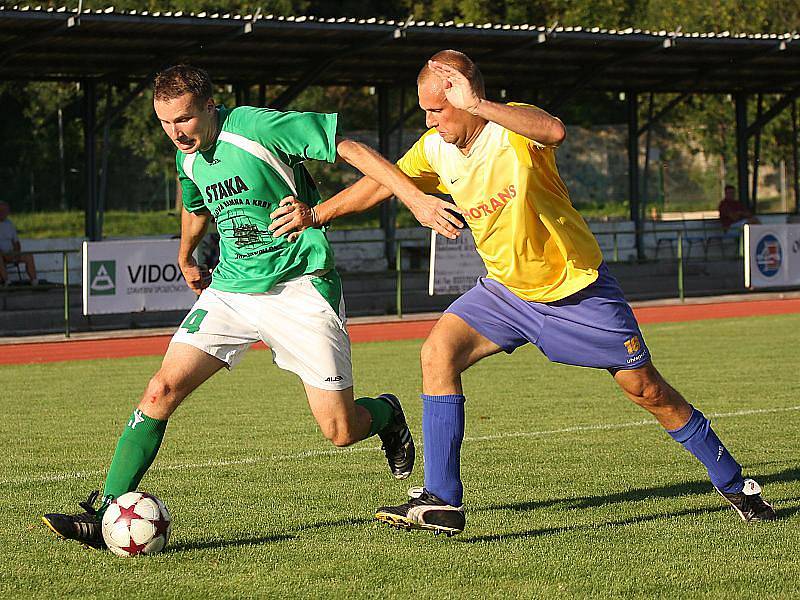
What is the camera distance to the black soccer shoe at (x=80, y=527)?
18.8 feet

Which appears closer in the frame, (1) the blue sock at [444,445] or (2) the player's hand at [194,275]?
(1) the blue sock at [444,445]

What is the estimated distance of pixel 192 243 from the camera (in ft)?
22.2

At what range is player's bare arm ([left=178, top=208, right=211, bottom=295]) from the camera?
21.8 feet

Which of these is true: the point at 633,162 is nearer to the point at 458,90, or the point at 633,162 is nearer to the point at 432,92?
the point at 432,92

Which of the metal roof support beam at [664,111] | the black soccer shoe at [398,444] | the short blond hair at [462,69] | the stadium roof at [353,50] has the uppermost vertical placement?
the stadium roof at [353,50]

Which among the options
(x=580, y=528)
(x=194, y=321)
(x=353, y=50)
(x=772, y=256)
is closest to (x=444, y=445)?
(x=580, y=528)

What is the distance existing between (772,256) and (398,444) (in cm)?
1808

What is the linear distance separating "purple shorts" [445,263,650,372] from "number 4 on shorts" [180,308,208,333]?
3.83 feet

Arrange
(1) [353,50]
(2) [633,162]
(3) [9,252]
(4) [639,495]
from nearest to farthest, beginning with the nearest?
(4) [639,495], (3) [9,252], (1) [353,50], (2) [633,162]

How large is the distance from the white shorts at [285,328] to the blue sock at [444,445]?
47 cm

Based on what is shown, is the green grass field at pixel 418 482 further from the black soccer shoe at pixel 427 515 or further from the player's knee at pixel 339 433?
the player's knee at pixel 339 433

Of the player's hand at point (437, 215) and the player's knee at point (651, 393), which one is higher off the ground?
the player's hand at point (437, 215)

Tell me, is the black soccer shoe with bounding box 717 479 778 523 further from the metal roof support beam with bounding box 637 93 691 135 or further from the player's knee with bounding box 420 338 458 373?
the metal roof support beam with bounding box 637 93 691 135

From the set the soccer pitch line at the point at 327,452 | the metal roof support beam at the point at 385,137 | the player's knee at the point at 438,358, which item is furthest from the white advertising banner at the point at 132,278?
the player's knee at the point at 438,358
